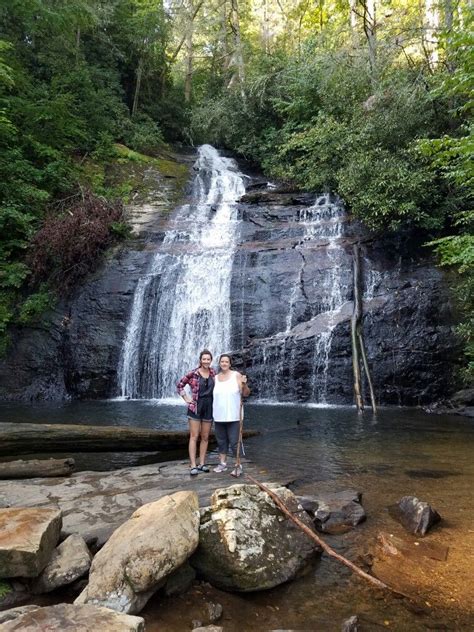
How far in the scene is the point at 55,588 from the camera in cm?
333

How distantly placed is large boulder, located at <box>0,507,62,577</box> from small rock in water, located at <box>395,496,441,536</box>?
10.7 ft

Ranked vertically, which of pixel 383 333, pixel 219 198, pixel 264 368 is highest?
pixel 219 198

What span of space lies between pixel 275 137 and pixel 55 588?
23.0 m

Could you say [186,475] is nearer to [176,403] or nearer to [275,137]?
[176,403]

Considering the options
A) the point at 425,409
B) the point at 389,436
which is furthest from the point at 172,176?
the point at 389,436

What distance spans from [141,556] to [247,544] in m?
0.88

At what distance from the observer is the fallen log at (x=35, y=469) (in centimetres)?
583

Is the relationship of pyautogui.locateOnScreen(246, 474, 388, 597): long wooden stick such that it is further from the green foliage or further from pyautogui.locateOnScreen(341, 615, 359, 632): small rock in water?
the green foliage

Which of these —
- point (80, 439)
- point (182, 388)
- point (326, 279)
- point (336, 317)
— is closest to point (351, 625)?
point (182, 388)

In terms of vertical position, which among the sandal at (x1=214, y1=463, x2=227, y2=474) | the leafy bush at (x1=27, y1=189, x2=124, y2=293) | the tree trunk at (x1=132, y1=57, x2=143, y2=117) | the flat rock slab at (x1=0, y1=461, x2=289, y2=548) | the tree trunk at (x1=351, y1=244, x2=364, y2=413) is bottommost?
the flat rock slab at (x1=0, y1=461, x2=289, y2=548)

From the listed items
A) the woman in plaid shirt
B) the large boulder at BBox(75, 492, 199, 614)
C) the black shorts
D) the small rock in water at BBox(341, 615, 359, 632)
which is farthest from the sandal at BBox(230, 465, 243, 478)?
the small rock in water at BBox(341, 615, 359, 632)

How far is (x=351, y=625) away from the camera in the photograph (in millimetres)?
3037

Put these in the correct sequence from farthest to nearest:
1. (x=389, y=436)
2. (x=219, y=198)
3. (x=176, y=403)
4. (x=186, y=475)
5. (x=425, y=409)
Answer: (x=219, y=198) < (x=176, y=403) < (x=425, y=409) < (x=389, y=436) < (x=186, y=475)

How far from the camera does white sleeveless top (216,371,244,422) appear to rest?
5.78 metres
